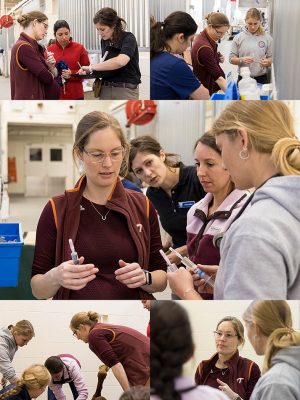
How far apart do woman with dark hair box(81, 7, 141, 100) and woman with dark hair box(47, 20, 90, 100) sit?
0.16ft

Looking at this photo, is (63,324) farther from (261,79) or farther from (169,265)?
(261,79)

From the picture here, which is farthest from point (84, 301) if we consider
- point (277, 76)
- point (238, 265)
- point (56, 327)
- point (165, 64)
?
point (277, 76)

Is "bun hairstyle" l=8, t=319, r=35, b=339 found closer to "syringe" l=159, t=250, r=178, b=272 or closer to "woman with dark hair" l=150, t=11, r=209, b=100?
"syringe" l=159, t=250, r=178, b=272

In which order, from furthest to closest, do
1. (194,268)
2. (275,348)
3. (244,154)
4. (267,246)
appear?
(194,268), (275,348), (244,154), (267,246)

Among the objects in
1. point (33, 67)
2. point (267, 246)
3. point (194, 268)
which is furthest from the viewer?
point (33, 67)

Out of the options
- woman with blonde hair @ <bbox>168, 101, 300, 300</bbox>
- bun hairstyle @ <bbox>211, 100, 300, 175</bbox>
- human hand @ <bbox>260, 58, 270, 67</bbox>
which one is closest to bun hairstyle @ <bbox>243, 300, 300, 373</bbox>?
woman with blonde hair @ <bbox>168, 101, 300, 300</bbox>

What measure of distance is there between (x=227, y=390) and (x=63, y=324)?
0.49 m

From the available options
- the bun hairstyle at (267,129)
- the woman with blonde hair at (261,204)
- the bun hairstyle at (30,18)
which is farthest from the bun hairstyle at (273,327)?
the bun hairstyle at (30,18)

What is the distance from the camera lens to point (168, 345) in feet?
5.44

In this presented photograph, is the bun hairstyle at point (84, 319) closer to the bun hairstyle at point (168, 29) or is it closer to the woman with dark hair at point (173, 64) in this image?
the woman with dark hair at point (173, 64)

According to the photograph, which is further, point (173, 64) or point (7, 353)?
point (173, 64)

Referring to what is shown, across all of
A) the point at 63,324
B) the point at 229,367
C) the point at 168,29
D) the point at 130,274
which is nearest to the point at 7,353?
the point at 63,324

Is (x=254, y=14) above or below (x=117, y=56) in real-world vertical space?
above

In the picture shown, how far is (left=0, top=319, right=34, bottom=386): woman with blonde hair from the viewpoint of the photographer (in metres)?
1.75
